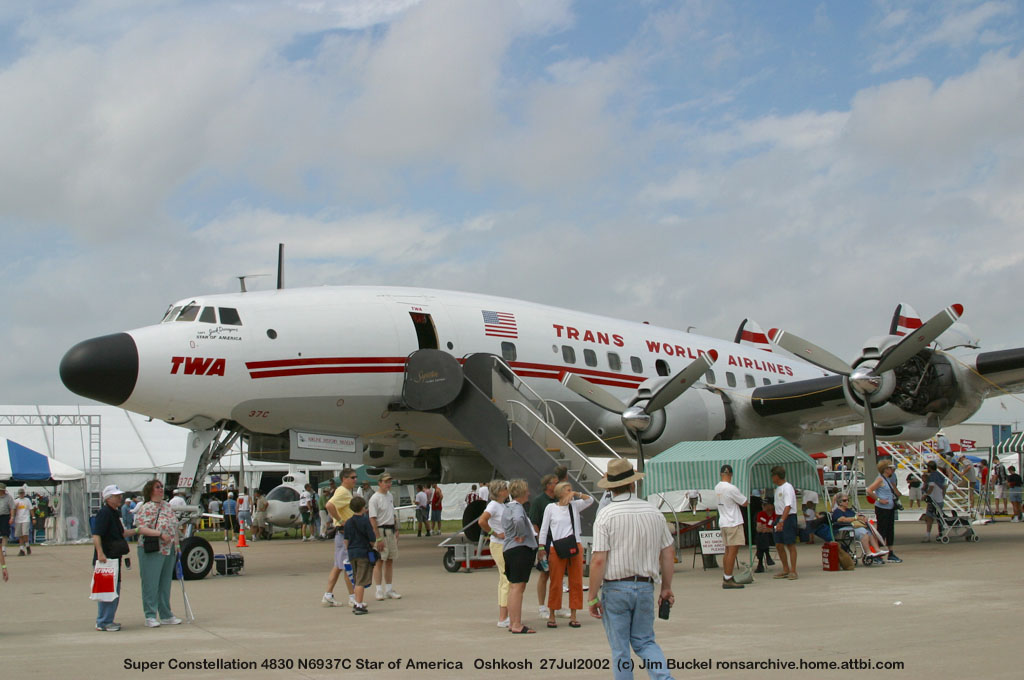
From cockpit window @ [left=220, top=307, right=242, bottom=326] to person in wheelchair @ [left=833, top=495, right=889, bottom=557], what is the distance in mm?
9052

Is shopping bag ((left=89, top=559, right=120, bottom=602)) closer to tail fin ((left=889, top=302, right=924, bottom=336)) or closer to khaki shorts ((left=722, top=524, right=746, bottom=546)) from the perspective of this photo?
khaki shorts ((left=722, top=524, right=746, bottom=546))

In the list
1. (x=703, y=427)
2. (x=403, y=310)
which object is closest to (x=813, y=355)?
(x=703, y=427)

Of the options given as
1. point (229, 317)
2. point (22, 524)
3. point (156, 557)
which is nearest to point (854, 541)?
point (229, 317)

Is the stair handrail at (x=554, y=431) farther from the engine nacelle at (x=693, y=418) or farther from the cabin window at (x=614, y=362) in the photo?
the cabin window at (x=614, y=362)

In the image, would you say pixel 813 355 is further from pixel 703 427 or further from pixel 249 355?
pixel 249 355

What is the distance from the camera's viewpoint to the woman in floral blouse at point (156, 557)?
30.2ft

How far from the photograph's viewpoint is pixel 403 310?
15570 millimetres

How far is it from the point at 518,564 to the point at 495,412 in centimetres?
617

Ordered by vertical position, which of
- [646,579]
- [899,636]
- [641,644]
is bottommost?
[899,636]

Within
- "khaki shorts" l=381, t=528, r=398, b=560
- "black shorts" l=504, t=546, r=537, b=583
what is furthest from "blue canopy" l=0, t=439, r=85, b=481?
"black shorts" l=504, t=546, r=537, b=583

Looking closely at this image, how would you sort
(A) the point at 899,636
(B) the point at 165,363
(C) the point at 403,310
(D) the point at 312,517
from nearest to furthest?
(A) the point at 899,636
(B) the point at 165,363
(C) the point at 403,310
(D) the point at 312,517

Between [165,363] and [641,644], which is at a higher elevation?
[165,363]

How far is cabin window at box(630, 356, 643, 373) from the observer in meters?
18.2

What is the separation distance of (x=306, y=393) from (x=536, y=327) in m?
4.46
